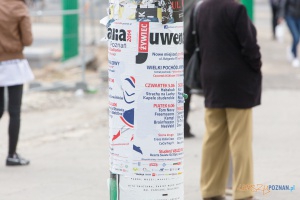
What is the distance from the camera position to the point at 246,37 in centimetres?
681

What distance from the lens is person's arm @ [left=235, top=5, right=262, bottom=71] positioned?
6.82m

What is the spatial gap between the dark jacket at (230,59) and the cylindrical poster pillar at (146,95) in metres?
1.57

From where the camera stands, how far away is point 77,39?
1470cm

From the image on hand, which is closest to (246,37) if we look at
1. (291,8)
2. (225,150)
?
(225,150)

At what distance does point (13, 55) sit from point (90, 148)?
1.64 meters

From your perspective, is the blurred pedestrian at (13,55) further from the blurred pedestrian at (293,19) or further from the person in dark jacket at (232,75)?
the blurred pedestrian at (293,19)

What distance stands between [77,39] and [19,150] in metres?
5.26

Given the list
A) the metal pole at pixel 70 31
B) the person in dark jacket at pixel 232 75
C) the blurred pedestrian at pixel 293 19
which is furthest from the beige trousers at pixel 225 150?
the blurred pedestrian at pixel 293 19

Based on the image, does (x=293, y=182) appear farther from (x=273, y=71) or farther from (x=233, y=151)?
(x=273, y=71)

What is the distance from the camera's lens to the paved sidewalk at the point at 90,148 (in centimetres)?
781

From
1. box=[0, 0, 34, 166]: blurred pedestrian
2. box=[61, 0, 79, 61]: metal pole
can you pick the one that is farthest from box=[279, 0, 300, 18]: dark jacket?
box=[0, 0, 34, 166]: blurred pedestrian

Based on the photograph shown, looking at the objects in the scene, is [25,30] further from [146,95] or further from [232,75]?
[146,95]

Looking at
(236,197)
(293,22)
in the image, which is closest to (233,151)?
(236,197)

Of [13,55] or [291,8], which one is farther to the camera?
[291,8]
